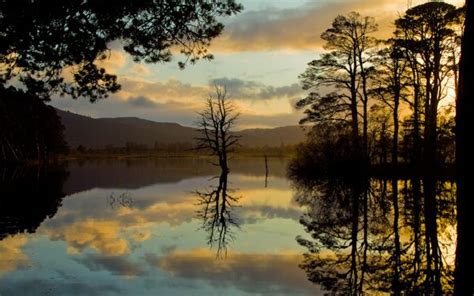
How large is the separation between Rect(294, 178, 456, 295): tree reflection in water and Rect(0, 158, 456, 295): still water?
32 mm

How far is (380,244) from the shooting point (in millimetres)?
13219

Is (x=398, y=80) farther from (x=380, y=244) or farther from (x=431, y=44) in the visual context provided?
(x=380, y=244)

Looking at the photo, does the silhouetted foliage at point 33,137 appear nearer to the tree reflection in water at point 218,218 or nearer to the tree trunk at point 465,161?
the tree reflection in water at point 218,218

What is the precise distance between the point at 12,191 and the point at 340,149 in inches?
865

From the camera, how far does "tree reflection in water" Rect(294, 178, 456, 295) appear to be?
957 cm

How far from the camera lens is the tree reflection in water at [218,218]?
48.4 ft

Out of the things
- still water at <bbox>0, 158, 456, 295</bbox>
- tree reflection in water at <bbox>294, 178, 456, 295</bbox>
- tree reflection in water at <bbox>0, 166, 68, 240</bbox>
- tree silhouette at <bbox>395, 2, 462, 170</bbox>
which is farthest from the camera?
tree silhouette at <bbox>395, 2, 462, 170</bbox>

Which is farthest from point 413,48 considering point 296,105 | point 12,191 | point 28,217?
point 12,191

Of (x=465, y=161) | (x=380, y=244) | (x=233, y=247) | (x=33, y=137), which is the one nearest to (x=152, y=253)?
(x=233, y=247)

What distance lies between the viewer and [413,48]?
1276 inches

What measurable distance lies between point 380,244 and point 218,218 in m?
8.15

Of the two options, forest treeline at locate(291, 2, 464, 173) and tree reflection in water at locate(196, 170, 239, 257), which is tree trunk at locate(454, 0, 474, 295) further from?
forest treeline at locate(291, 2, 464, 173)

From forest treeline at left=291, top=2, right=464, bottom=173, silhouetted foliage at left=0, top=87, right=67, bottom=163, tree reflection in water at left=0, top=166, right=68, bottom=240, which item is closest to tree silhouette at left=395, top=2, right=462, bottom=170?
forest treeline at left=291, top=2, right=464, bottom=173

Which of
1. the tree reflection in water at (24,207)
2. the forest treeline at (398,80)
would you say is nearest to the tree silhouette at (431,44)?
the forest treeline at (398,80)
